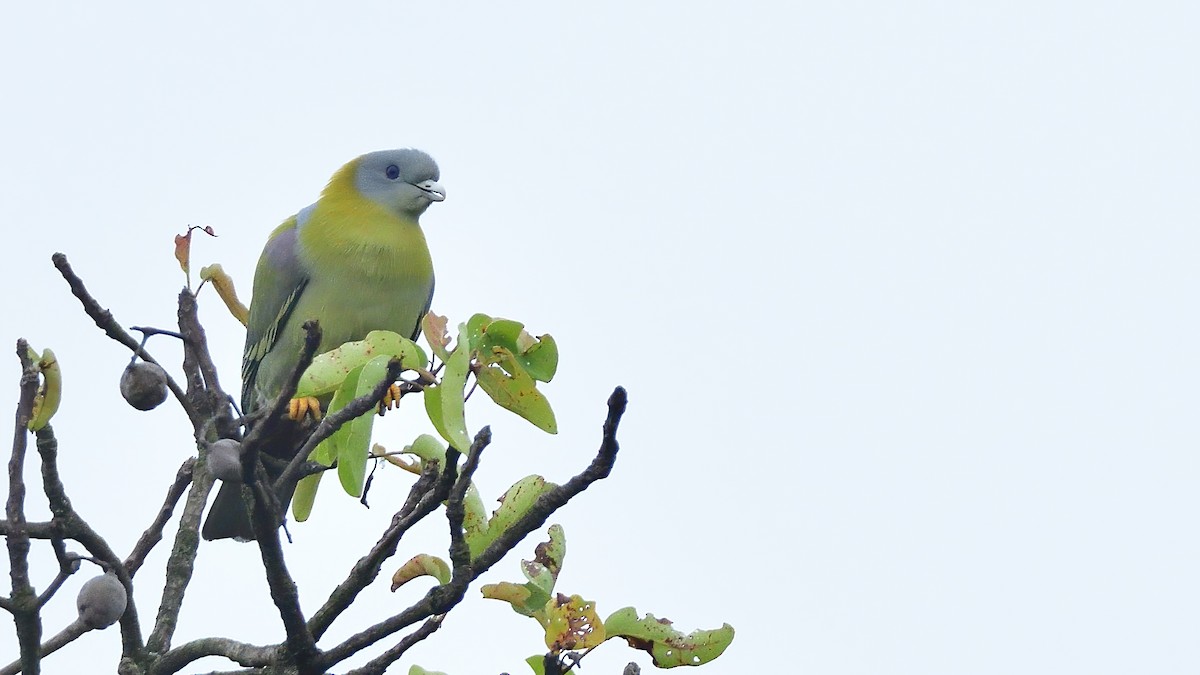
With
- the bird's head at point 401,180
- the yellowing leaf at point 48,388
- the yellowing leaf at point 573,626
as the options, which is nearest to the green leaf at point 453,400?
the yellowing leaf at point 573,626

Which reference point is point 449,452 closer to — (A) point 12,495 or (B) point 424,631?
(B) point 424,631

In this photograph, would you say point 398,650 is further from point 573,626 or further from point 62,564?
point 62,564

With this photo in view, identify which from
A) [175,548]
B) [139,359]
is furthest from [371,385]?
[175,548]

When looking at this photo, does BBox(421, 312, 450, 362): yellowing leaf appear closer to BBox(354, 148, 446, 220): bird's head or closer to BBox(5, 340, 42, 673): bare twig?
BBox(5, 340, 42, 673): bare twig

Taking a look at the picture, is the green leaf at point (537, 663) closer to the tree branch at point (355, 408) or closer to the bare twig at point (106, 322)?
the tree branch at point (355, 408)

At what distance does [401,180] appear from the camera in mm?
5828

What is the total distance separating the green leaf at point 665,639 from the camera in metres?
2.64

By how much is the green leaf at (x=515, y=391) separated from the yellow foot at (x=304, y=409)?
1369mm

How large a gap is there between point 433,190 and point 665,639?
3.43 metres

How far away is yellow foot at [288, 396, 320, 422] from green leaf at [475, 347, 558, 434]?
1369 mm

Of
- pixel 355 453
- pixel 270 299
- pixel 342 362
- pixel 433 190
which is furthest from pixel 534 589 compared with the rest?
pixel 433 190

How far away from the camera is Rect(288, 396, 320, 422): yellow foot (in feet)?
12.7

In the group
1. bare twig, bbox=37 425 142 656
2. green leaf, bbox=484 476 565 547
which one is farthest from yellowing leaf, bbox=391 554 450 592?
bare twig, bbox=37 425 142 656

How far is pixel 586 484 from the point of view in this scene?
2426 mm
